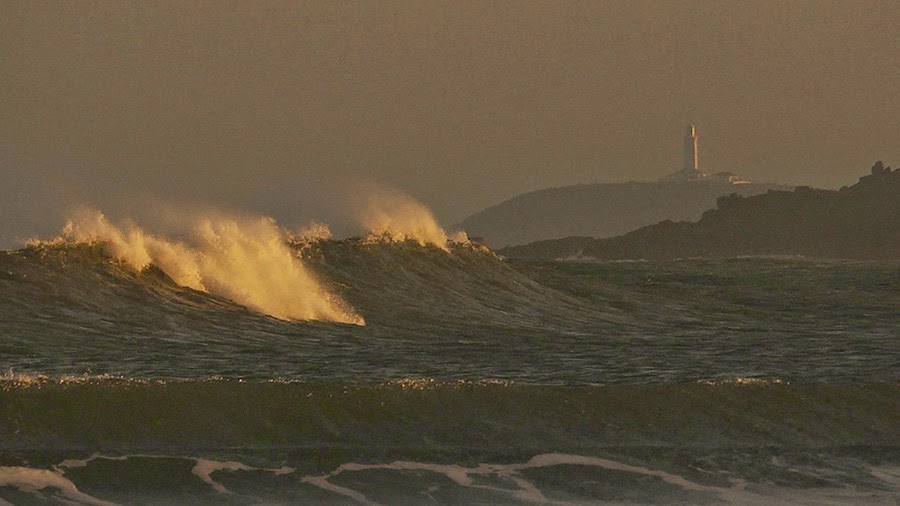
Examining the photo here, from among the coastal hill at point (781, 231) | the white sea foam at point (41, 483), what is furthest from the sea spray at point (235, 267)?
the coastal hill at point (781, 231)

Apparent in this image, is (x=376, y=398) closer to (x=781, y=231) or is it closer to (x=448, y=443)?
(x=448, y=443)

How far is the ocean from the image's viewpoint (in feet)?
41.4

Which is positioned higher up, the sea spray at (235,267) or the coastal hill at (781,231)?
the coastal hill at (781,231)

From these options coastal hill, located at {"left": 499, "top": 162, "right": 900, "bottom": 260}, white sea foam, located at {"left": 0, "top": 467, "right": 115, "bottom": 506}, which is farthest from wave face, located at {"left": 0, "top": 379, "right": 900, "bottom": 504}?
coastal hill, located at {"left": 499, "top": 162, "right": 900, "bottom": 260}

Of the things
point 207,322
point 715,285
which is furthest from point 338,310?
point 715,285

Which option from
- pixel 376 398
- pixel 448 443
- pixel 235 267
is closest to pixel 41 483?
pixel 448 443

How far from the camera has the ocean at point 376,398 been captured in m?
12.6

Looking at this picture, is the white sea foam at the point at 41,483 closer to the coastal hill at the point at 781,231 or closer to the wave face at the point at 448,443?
the wave face at the point at 448,443

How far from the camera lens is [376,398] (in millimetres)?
15164

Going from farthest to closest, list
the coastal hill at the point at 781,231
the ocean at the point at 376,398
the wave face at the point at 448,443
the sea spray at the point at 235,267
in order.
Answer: the coastal hill at the point at 781,231 < the sea spray at the point at 235,267 < the ocean at the point at 376,398 < the wave face at the point at 448,443

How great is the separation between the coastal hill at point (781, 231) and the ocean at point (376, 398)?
122206mm

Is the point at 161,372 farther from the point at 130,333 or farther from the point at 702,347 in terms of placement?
the point at 702,347

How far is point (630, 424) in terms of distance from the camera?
15.0 m

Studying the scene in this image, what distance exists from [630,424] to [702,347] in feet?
28.1
